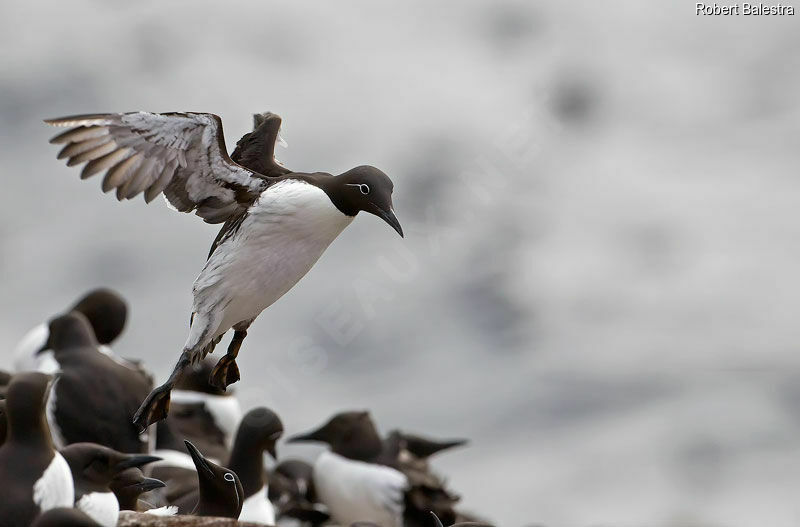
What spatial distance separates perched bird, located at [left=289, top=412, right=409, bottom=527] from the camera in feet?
45.9

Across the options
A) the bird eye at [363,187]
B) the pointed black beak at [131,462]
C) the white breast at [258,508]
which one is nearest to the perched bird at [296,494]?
the white breast at [258,508]

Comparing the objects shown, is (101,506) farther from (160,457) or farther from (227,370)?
(227,370)

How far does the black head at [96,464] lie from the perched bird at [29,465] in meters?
0.34

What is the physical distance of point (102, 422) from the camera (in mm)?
11742

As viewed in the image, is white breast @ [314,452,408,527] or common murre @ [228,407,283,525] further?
white breast @ [314,452,408,527]

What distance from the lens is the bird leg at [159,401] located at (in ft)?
27.8

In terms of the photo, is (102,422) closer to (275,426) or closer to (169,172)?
(275,426)

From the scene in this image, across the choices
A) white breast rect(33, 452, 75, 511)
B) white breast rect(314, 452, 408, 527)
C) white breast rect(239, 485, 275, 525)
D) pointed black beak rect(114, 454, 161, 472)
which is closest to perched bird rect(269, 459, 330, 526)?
white breast rect(314, 452, 408, 527)

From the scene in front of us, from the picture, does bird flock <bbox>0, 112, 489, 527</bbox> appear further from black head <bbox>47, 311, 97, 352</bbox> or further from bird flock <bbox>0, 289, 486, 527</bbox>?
black head <bbox>47, 311, 97, 352</bbox>

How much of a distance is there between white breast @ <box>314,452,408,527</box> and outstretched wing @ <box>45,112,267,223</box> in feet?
18.6

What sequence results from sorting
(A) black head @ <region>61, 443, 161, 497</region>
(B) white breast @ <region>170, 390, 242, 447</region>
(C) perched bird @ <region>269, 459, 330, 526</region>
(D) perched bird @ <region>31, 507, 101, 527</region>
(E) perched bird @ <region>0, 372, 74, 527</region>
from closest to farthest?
(D) perched bird @ <region>31, 507, 101, 527</region> < (E) perched bird @ <region>0, 372, 74, 527</region> < (A) black head @ <region>61, 443, 161, 497</region> < (C) perched bird @ <region>269, 459, 330, 526</region> < (B) white breast @ <region>170, 390, 242, 447</region>

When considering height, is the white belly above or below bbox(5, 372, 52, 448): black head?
above

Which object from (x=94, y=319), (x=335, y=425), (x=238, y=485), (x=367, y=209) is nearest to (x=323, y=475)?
(x=335, y=425)

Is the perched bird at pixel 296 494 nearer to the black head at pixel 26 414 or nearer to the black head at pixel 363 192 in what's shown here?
the black head at pixel 26 414
